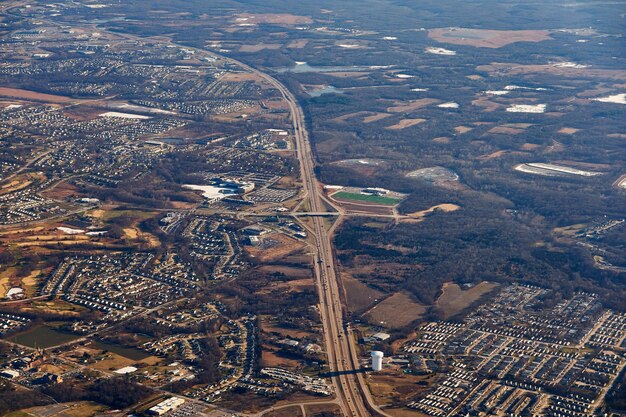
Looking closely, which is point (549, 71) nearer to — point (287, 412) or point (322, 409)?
point (322, 409)

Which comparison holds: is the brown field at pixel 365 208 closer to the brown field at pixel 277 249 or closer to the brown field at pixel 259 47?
the brown field at pixel 277 249

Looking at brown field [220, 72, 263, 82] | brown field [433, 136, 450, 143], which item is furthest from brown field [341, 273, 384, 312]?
brown field [220, 72, 263, 82]

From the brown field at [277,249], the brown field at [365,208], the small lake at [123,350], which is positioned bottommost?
the brown field at [365,208]

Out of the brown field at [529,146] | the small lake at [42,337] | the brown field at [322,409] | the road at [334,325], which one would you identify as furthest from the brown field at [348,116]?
the brown field at [322,409]

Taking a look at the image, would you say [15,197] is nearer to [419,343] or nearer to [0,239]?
[0,239]

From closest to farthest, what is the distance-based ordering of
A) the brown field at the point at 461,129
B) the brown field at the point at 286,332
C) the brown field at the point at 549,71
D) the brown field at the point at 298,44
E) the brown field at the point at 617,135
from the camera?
the brown field at the point at 286,332, the brown field at the point at 617,135, the brown field at the point at 461,129, the brown field at the point at 549,71, the brown field at the point at 298,44

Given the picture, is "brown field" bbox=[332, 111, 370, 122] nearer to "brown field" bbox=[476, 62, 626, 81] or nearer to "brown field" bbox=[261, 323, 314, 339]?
"brown field" bbox=[476, 62, 626, 81]
